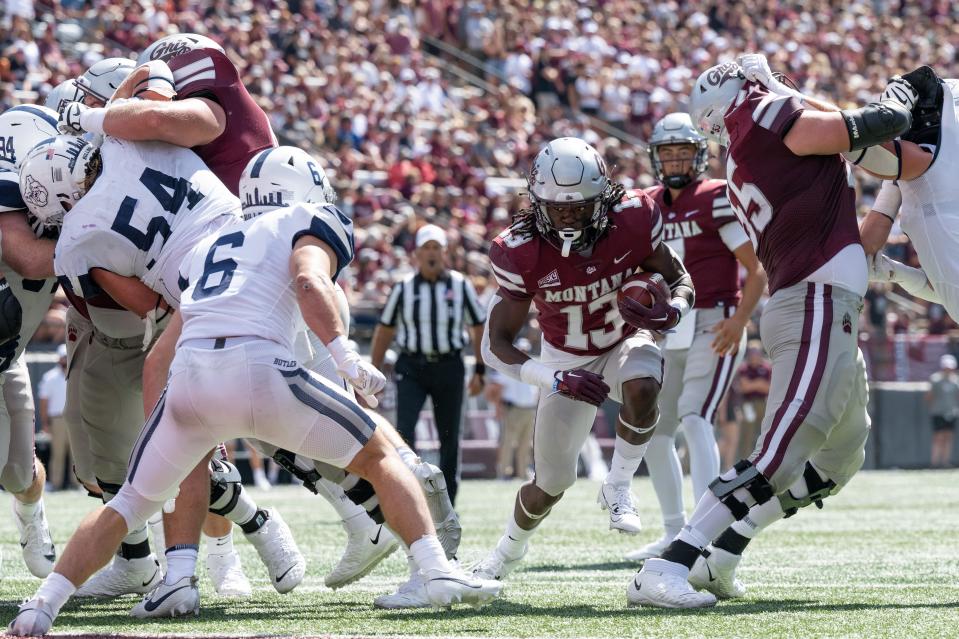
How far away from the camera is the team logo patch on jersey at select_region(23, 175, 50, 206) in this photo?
5156 millimetres

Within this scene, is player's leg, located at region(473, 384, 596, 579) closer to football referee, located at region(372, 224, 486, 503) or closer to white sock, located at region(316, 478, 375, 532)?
white sock, located at region(316, 478, 375, 532)

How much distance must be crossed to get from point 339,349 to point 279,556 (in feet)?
5.70

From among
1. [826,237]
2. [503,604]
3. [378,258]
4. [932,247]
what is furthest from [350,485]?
[378,258]

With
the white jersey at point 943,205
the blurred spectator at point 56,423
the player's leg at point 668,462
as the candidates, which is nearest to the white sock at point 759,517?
the white jersey at point 943,205

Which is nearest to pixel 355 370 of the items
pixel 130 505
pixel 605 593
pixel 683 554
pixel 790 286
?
pixel 130 505

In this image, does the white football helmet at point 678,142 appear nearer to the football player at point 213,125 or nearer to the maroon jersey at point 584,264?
the maroon jersey at point 584,264

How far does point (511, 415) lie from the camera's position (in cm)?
1538

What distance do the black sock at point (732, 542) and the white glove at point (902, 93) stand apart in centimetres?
168

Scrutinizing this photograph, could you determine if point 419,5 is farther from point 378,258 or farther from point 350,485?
point 350,485

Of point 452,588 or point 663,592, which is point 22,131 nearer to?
point 452,588

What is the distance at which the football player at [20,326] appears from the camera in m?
5.35

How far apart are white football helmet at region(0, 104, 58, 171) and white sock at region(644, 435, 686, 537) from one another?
10.6 feet

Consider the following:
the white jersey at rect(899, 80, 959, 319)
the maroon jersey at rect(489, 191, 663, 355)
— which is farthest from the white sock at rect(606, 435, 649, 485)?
the white jersey at rect(899, 80, 959, 319)

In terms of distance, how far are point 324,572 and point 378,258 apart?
10.0m
